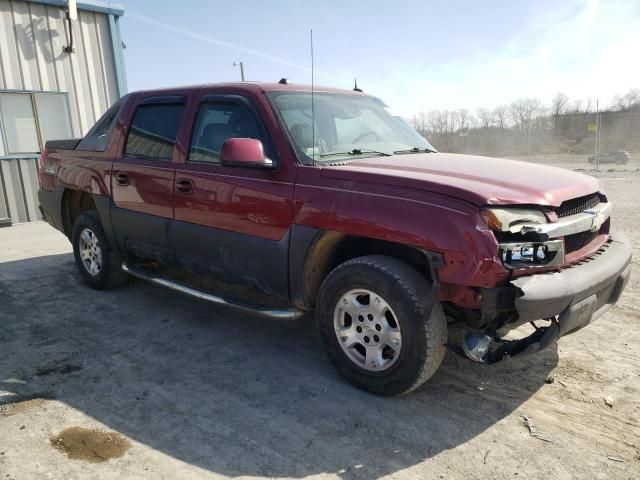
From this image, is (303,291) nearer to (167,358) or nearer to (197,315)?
(167,358)

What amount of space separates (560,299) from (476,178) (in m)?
0.82

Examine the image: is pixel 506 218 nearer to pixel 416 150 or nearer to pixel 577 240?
pixel 577 240

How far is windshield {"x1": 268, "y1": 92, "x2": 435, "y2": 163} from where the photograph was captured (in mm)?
3592

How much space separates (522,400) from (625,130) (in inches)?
1105

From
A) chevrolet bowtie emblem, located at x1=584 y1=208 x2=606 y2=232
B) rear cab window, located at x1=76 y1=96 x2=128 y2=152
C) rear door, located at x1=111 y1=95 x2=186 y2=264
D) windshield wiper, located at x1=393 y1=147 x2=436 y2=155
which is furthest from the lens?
rear cab window, located at x1=76 y1=96 x2=128 y2=152

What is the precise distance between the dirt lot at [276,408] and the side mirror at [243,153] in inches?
56.0

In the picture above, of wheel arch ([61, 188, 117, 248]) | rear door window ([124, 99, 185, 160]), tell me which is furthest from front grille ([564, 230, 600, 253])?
wheel arch ([61, 188, 117, 248])

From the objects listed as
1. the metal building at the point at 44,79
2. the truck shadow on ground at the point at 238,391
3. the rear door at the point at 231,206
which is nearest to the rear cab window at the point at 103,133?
the rear door at the point at 231,206

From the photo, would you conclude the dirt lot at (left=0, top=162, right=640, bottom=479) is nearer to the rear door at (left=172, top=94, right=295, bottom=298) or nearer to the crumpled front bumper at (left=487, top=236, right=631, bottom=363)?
the crumpled front bumper at (left=487, top=236, right=631, bottom=363)

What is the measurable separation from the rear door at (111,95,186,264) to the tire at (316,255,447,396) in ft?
5.72

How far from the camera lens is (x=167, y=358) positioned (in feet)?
12.5

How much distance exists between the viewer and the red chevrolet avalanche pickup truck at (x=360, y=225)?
9.04 ft

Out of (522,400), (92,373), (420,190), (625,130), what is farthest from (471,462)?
(625,130)

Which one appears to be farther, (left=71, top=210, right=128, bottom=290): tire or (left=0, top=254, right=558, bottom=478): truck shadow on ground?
(left=71, top=210, right=128, bottom=290): tire
